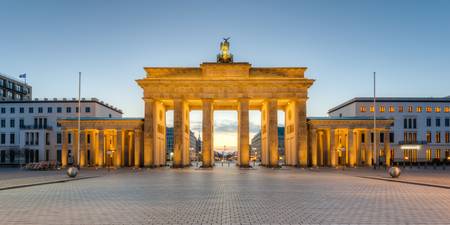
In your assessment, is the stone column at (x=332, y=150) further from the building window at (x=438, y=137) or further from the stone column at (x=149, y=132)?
the building window at (x=438, y=137)

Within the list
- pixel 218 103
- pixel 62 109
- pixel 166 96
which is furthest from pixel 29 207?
pixel 62 109

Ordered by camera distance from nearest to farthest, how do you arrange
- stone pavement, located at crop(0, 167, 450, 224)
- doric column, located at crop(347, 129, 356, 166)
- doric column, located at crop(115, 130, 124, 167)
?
stone pavement, located at crop(0, 167, 450, 224)
doric column, located at crop(115, 130, 124, 167)
doric column, located at crop(347, 129, 356, 166)

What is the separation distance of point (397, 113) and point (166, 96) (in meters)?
61.4

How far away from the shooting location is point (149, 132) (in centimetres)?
7331

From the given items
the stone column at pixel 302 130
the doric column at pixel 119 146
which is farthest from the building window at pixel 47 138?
the stone column at pixel 302 130

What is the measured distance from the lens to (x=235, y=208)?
18.0 m

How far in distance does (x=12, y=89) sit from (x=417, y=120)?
107263 millimetres

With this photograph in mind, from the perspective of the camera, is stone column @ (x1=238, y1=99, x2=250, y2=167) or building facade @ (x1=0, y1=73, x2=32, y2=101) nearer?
stone column @ (x1=238, y1=99, x2=250, y2=167)

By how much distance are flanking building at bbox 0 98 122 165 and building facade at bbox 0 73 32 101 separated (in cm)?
972

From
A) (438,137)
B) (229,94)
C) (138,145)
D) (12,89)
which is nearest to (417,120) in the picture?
(438,137)

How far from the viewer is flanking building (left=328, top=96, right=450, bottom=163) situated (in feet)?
350

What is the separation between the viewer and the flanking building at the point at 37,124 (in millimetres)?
108375

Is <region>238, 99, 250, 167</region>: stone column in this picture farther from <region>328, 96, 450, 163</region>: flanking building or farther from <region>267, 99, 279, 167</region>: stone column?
<region>328, 96, 450, 163</region>: flanking building

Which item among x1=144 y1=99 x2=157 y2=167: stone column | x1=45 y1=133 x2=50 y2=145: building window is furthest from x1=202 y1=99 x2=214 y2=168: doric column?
x1=45 y1=133 x2=50 y2=145: building window
